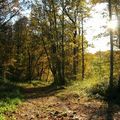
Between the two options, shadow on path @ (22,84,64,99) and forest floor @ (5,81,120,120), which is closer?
forest floor @ (5,81,120,120)

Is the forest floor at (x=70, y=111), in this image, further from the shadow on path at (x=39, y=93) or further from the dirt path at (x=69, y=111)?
the shadow on path at (x=39, y=93)

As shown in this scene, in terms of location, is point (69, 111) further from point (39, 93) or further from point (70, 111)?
point (39, 93)

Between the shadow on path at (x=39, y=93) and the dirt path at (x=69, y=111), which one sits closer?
the dirt path at (x=69, y=111)

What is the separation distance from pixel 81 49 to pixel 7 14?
11.0 m

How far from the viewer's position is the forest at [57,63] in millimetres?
16494

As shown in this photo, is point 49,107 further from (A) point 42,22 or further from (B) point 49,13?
(A) point 42,22

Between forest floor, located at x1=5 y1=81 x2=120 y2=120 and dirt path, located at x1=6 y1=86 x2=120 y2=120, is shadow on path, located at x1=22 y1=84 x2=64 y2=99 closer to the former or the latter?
forest floor, located at x1=5 y1=81 x2=120 y2=120

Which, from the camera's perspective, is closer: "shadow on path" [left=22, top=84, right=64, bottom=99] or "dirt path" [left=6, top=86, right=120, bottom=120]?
"dirt path" [left=6, top=86, right=120, bottom=120]

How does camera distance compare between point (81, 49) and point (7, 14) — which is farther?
point (81, 49)

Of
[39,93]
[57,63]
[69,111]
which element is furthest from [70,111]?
[57,63]

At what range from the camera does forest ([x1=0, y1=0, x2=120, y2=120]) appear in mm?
16494

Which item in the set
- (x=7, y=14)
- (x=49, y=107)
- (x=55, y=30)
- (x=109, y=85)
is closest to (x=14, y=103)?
(x=49, y=107)

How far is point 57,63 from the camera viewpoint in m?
37.4

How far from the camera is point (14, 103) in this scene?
17.5 meters
